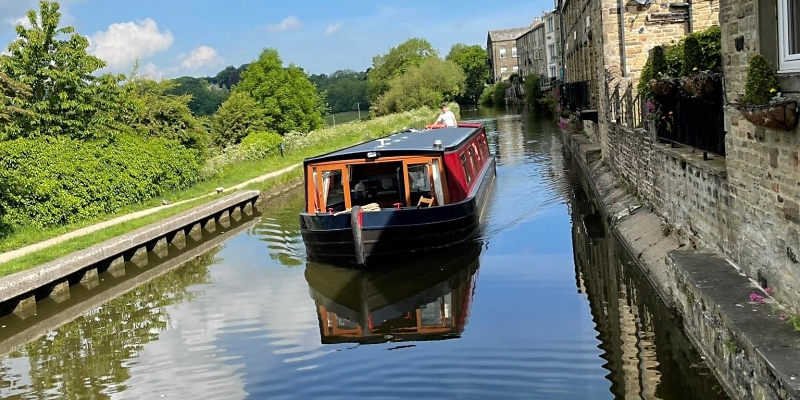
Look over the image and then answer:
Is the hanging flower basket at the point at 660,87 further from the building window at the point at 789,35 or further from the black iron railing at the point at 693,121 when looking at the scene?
the building window at the point at 789,35

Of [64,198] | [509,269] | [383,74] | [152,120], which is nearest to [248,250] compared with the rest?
[64,198]

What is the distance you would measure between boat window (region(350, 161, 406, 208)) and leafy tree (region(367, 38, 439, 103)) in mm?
68627

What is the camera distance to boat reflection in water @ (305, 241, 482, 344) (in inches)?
328

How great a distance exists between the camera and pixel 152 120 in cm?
2511

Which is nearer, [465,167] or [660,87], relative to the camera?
[660,87]

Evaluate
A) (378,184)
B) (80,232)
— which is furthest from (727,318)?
(80,232)

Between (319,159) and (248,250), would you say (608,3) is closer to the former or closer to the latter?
(319,159)

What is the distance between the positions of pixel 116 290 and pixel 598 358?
751 cm

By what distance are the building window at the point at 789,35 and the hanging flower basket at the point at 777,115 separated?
29 centimetres

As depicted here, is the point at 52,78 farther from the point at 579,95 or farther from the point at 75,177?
the point at 579,95

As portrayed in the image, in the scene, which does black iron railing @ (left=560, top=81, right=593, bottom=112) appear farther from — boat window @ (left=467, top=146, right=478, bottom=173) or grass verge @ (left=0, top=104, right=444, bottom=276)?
grass verge @ (left=0, top=104, right=444, bottom=276)

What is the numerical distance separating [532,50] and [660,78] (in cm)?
7189

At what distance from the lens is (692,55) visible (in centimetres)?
844

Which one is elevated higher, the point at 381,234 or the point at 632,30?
the point at 632,30
